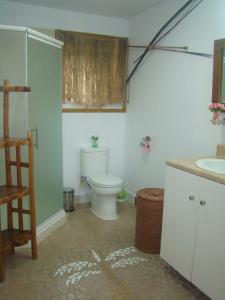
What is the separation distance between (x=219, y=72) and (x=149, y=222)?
1366 millimetres

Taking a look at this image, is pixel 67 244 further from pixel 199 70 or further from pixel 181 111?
pixel 199 70

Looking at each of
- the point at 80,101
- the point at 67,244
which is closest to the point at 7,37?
the point at 80,101

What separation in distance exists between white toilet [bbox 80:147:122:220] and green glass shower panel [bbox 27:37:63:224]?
1.45 feet

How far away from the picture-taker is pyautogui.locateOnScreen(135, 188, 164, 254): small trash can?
7.93 feet

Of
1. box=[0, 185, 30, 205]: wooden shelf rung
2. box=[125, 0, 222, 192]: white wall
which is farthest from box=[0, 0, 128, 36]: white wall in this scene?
box=[0, 185, 30, 205]: wooden shelf rung

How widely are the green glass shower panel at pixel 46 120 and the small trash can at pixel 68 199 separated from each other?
310 mm

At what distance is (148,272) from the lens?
7.33 ft

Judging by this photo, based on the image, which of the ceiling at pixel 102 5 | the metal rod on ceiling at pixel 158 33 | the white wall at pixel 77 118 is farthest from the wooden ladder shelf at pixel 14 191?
the metal rod on ceiling at pixel 158 33

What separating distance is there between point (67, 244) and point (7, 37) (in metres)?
1.87

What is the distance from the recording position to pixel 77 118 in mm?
3512

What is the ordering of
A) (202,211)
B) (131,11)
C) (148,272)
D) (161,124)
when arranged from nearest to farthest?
(202,211) → (148,272) → (161,124) → (131,11)

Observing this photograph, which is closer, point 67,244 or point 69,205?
point 67,244

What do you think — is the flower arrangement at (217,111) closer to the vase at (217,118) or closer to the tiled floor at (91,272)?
the vase at (217,118)

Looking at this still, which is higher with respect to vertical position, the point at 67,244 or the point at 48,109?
the point at 48,109
